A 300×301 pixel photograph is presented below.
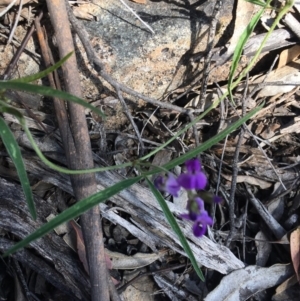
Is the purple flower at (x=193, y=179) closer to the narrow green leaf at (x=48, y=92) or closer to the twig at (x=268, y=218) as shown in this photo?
the narrow green leaf at (x=48, y=92)

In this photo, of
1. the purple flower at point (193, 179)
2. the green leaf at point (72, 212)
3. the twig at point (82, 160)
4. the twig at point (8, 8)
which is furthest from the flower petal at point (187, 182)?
the twig at point (8, 8)

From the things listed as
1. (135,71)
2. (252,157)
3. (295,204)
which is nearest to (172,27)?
(135,71)

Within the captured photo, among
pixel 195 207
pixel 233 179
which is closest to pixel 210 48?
pixel 233 179

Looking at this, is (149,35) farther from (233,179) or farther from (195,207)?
(195,207)

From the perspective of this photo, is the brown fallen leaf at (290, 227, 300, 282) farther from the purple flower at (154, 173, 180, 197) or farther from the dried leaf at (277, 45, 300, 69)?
the purple flower at (154, 173, 180, 197)

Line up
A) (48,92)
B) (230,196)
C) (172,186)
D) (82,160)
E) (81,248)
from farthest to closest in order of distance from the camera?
(230,196), (81,248), (82,160), (172,186), (48,92)

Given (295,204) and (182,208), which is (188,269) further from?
(295,204)
